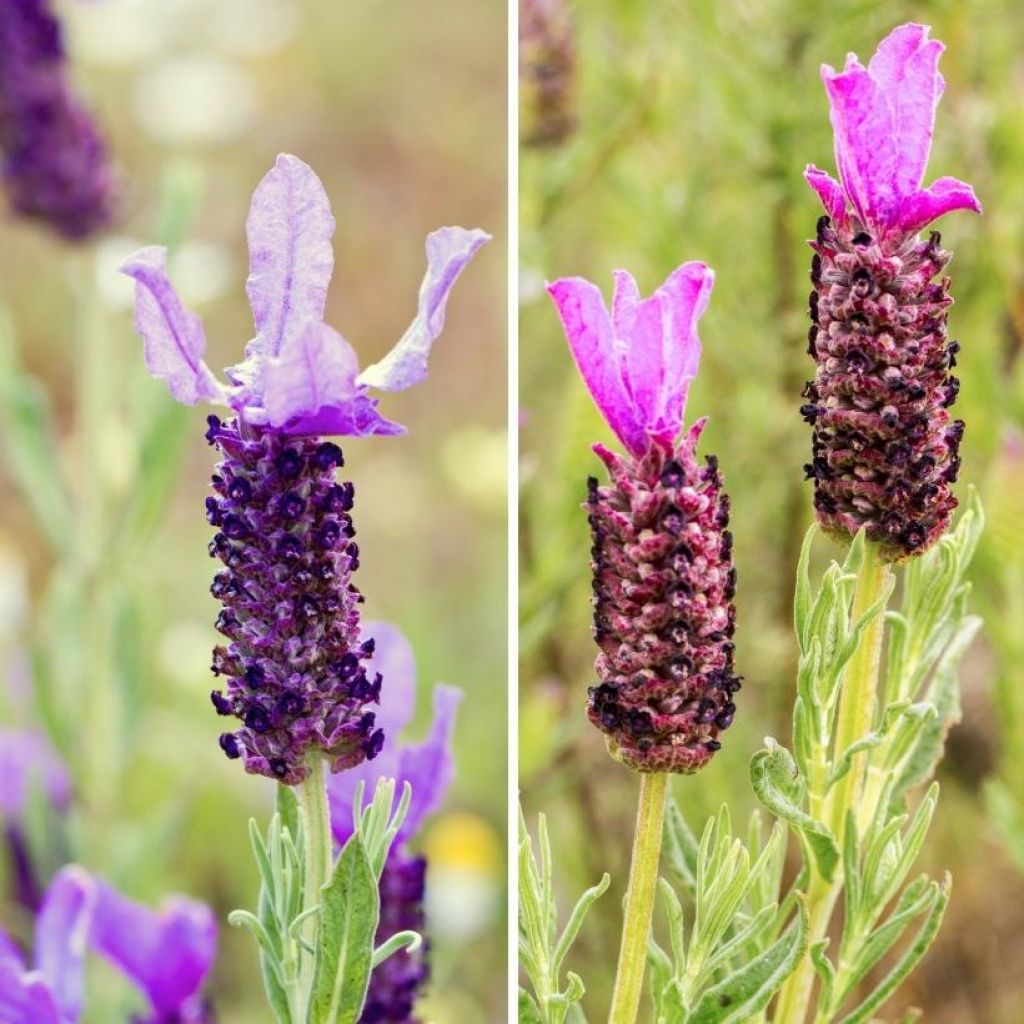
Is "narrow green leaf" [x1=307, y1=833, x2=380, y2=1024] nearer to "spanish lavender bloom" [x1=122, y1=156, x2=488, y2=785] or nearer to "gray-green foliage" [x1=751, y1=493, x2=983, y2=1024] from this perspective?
"spanish lavender bloom" [x1=122, y1=156, x2=488, y2=785]

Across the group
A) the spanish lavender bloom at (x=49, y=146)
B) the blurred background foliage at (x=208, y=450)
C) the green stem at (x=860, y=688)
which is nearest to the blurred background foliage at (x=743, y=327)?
the blurred background foliage at (x=208, y=450)

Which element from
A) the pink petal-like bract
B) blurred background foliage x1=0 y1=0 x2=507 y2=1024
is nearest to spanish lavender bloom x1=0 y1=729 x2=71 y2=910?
blurred background foliage x1=0 y1=0 x2=507 y2=1024

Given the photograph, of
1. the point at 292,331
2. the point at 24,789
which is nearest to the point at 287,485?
the point at 292,331

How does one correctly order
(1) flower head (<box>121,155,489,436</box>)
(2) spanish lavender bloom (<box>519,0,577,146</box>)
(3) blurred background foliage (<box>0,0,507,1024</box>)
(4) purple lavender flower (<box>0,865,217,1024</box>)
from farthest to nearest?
(3) blurred background foliage (<box>0,0,507,1024</box>) < (2) spanish lavender bloom (<box>519,0,577,146</box>) < (4) purple lavender flower (<box>0,865,217,1024</box>) < (1) flower head (<box>121,155,489,436</box>)

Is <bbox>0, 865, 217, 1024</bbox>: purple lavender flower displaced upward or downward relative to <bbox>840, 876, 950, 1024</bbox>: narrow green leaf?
downward

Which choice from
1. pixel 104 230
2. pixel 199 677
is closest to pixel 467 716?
pixel 199 677

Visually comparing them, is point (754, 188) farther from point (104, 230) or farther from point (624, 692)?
point (624, 692)

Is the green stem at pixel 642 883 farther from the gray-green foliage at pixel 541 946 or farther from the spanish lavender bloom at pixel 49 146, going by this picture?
the spanish lavender bloom at pixel 49 146

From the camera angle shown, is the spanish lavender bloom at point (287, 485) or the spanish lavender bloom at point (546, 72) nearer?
the spanish lavender bloom at point (287, 485)
